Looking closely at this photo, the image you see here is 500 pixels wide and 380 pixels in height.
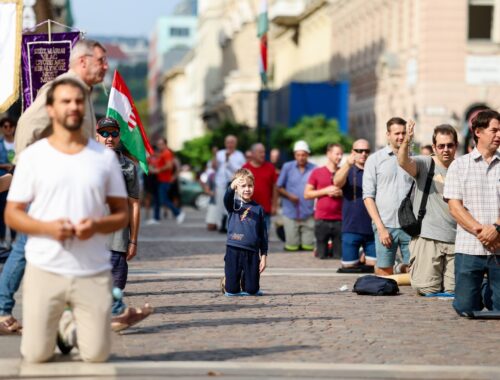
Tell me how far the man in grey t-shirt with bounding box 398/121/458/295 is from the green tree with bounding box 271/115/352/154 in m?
28.7

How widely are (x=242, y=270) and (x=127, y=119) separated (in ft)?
6.17

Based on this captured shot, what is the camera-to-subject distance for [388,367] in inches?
351

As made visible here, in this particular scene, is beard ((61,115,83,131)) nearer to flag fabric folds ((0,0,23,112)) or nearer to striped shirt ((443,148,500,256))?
striped shirt ((443,148,500,256))

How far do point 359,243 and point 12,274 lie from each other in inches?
305

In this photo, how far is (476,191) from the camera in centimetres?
1177

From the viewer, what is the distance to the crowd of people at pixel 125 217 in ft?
26.9

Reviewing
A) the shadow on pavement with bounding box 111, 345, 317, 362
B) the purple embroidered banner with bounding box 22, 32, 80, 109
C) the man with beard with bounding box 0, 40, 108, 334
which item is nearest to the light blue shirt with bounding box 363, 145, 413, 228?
the purple embroidered banner with bounding box 22, 32, 80, 109

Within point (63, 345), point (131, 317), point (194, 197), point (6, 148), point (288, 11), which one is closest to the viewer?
point (63, 345)

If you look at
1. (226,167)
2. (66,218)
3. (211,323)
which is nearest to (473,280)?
(211,323)

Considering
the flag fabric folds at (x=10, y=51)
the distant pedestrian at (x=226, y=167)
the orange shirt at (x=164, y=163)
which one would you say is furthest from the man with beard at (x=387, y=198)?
the orange shirt at (x=164, y=163)

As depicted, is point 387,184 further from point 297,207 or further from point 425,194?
point 297,207

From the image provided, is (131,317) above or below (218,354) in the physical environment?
above

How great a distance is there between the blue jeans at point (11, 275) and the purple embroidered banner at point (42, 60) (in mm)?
4469

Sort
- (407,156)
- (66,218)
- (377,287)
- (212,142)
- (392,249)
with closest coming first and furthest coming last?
1. (66,218)
2. (407,156)
3. (377,287)
4. (392,249)
5. (212,142)
